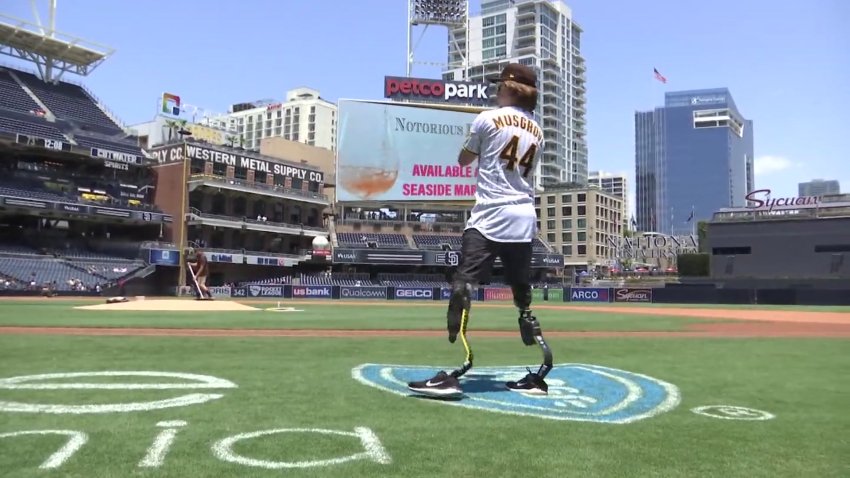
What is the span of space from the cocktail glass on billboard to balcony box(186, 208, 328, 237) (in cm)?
1194

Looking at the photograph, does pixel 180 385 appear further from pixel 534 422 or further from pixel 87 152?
pixel 87 152

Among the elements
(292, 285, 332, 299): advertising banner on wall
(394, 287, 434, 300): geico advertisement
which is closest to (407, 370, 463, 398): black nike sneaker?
(292, 285, 332, 299): advertising banner on wall

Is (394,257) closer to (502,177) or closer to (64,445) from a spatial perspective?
(502,177)

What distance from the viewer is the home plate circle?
4734 millimetres

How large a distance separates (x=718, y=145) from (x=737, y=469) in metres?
201

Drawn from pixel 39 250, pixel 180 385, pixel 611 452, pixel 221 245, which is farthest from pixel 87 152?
pixel 611 452

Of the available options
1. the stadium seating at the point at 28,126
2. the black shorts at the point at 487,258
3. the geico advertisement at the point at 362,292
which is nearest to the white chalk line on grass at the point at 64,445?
the black shorts at the point at 487,258

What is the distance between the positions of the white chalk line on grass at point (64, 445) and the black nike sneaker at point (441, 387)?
2460mm

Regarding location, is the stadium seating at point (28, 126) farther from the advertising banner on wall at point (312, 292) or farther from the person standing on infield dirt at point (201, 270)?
the person standing on infield dirt at point (201, 270)

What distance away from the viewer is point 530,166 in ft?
19.0

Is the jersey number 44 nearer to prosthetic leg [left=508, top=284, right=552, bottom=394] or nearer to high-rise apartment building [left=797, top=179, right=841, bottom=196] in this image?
prosthetic leg [left=508, top=284, right=552, bottom=394]

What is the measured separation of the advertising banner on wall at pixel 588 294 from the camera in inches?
1944

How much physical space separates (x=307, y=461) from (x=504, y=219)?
114 inches

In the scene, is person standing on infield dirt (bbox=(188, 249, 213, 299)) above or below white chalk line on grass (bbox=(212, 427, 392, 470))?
above
